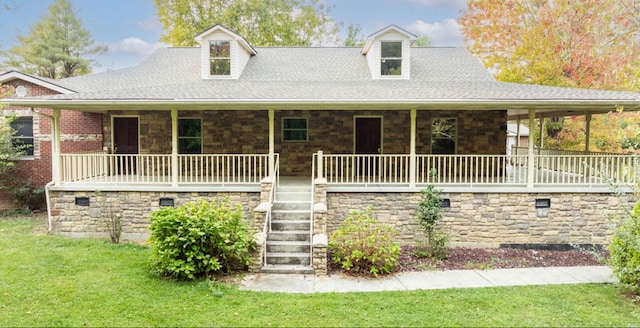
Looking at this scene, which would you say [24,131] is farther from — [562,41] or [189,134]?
[562,41]

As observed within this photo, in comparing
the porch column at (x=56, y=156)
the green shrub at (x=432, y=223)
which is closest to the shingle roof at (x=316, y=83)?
the porch column at (x=56, y=156)

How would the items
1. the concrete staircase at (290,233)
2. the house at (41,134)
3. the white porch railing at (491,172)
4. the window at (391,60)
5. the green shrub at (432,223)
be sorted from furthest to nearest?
the window at (391,60) < the house at (41,134) < the white porch railing at (491,172) < the green shrub at (432,223) < the concrete staircase at (290,233)

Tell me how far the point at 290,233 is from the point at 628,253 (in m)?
5.65

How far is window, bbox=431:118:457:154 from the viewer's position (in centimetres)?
1168

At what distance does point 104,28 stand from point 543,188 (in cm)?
3251

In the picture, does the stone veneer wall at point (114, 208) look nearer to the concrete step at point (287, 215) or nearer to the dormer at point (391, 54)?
the concrete step at point (287, 215)

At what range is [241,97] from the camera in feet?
28.6

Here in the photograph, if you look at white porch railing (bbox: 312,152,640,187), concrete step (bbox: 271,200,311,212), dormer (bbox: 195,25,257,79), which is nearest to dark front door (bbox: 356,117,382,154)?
white porch railing (bbox: 312,152,640,187)

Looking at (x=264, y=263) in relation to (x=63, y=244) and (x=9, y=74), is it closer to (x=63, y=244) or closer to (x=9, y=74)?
(x=63, y=244)

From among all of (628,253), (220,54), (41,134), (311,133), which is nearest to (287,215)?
(311,133)

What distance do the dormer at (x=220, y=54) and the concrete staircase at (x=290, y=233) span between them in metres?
4.80

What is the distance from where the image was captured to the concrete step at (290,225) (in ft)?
26.3

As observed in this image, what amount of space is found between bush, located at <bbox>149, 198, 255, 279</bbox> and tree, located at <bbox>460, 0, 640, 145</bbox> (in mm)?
14307

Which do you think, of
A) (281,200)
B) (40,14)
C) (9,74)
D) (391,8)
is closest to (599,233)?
(281,200)
